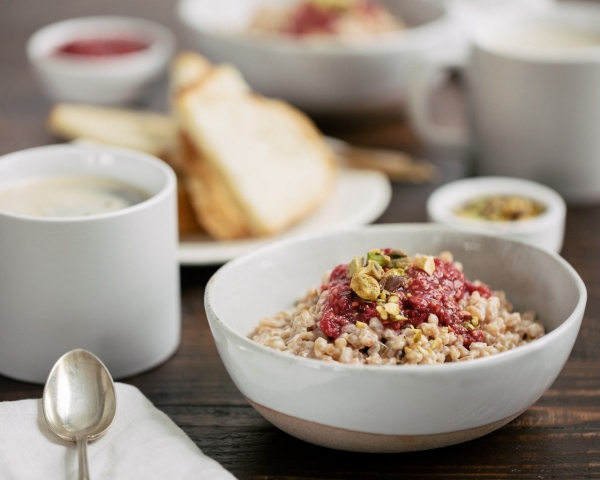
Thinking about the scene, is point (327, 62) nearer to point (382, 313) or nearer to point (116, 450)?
point (382, 313)

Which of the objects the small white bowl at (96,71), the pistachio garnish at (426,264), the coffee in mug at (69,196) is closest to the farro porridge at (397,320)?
the pistachio garnish at (426,264)

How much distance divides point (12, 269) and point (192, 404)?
382mm

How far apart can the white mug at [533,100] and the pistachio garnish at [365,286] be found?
3.87 feet

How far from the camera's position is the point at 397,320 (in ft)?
4.10

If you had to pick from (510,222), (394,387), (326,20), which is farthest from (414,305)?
(326,20)

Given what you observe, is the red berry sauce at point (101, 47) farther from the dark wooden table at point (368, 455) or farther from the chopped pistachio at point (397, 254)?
the chopped pistachio at point (397, 254)

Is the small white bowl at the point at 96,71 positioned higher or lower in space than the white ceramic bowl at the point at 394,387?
lower

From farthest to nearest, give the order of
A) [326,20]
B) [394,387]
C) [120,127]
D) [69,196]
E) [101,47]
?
[101,47] → [326,20] → [120,127] → [69,196] → [394,387]

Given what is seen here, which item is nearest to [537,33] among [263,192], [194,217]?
[263,192]

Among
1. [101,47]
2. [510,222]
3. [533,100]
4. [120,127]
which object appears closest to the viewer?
[510,222]

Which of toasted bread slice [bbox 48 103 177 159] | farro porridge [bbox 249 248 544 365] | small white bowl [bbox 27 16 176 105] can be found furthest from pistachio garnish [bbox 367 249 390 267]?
small white bowl [bbox 27 16 176 105]

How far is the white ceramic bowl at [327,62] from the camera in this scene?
2.57 metres

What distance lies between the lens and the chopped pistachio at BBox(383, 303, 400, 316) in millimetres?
1250

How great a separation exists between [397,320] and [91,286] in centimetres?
54
